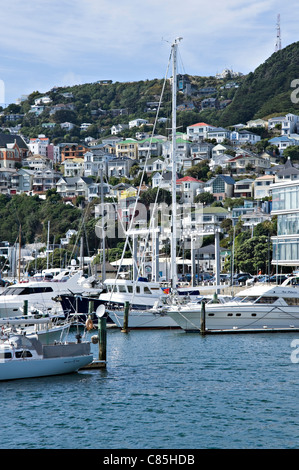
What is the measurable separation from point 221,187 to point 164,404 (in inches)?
4750

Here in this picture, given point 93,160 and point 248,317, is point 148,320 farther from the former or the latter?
point 93,160

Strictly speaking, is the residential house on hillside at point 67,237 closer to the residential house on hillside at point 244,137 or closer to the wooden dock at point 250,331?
the residential house on hillside at point 244,137

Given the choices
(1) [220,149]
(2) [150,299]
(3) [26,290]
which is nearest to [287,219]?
(2) [150,299]

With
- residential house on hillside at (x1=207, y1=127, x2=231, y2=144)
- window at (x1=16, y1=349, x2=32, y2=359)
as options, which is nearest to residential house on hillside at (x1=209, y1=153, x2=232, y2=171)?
residential house on hillside at (x1=207, y1=127, x2=231, y2=144)

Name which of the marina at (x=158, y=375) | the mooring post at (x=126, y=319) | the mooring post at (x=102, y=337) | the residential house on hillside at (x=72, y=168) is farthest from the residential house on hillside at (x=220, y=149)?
the mooring post at (x=102, y=337)

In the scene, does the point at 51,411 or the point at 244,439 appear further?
the point at 51,411

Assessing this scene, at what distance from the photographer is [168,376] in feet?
98.1

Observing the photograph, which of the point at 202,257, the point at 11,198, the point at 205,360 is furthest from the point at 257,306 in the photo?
the point at 11,198

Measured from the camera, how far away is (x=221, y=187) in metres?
144

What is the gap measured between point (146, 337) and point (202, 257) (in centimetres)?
6852

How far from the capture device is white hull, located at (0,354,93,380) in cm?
2864

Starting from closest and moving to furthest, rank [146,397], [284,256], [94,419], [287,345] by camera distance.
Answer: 1. [94,419]
2. [146,397]
3. [287,345]
4. [284,256]

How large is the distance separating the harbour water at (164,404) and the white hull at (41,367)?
0.38m

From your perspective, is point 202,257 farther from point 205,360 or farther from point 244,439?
point 244,439
